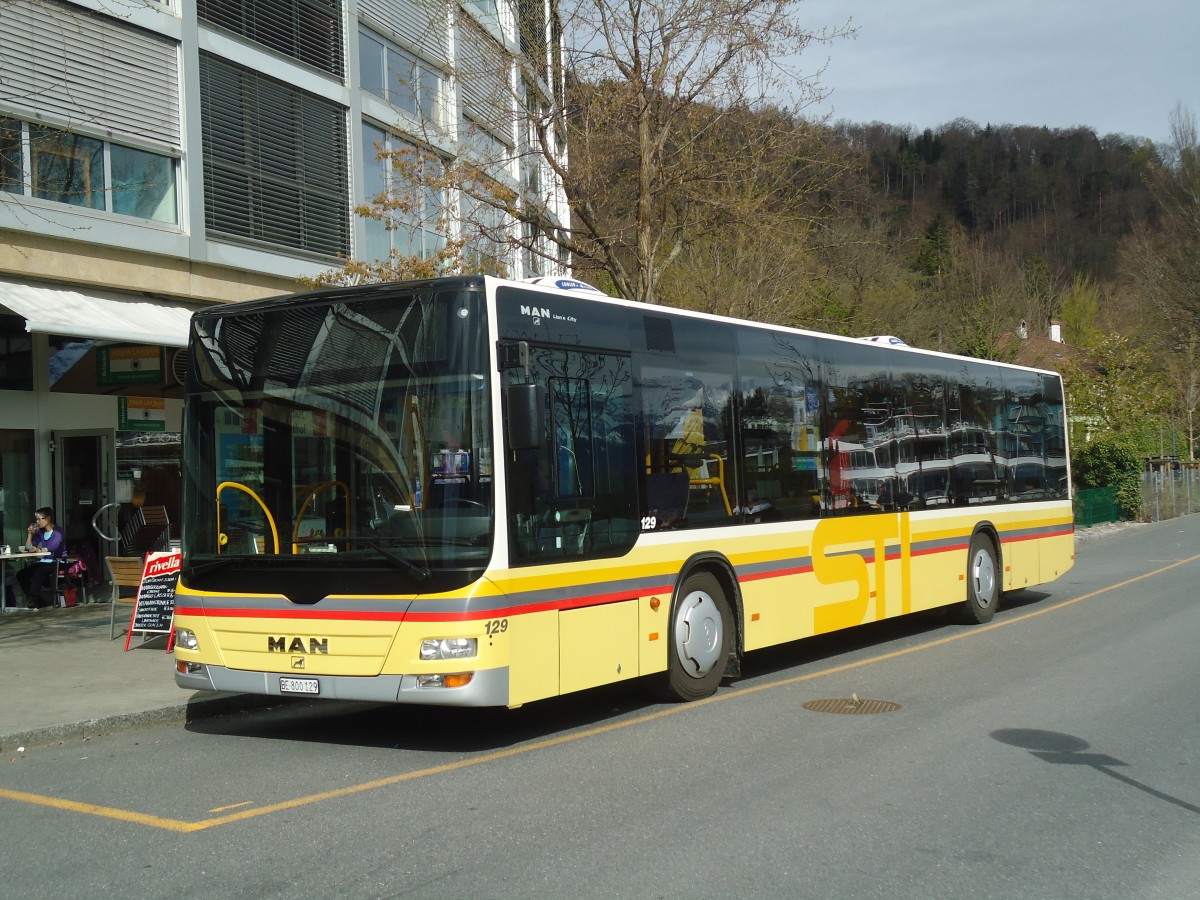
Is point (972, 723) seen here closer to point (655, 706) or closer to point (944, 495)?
point (655, 706)

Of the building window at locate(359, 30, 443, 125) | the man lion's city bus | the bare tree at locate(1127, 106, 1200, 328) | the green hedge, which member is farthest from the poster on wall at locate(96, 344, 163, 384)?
the bare tree at locate(1127, 106, 1200, 328)

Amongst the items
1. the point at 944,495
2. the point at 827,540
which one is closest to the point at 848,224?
the point at 944,495

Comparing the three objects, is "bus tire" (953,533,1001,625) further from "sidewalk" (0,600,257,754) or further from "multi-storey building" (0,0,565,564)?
"sidewalk" (0,600,257,754)

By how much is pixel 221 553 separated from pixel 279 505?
58cm

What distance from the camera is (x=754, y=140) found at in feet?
57.3

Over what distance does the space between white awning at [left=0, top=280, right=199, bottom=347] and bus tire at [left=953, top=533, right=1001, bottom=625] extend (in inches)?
383

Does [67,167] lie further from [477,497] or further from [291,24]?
[477,497]

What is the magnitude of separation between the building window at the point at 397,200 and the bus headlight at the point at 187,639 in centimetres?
1056

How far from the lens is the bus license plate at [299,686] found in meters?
7.98

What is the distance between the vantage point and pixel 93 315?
14547mm

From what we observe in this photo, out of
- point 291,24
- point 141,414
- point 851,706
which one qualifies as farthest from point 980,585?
point 291,24

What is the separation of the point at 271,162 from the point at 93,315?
569 cm

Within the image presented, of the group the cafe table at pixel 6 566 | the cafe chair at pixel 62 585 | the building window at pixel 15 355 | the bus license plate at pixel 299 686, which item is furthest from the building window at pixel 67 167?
the bus license plate at pixel 299 686

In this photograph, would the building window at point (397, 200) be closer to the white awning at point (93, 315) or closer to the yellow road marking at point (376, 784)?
the white awning at point (93, 315)
